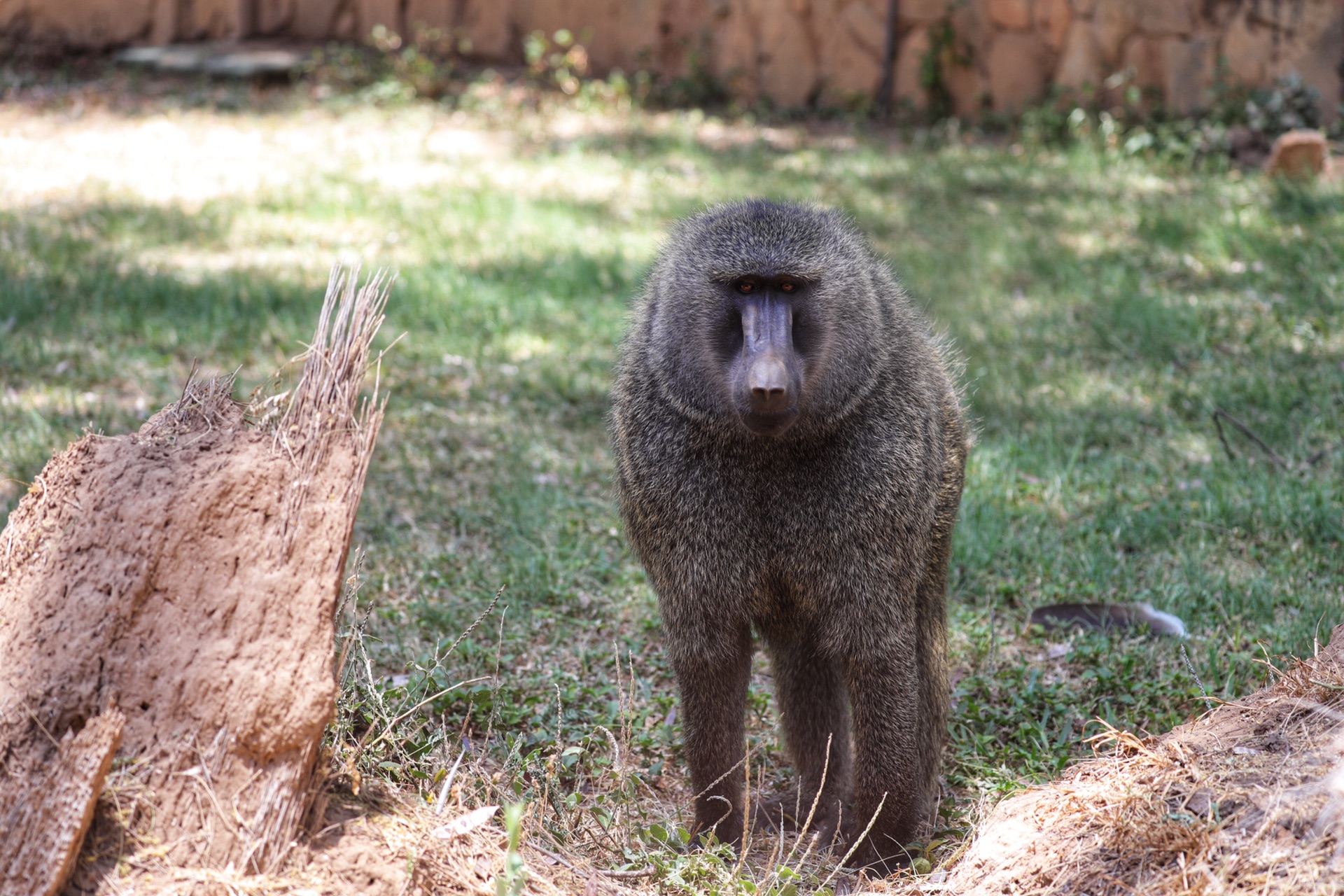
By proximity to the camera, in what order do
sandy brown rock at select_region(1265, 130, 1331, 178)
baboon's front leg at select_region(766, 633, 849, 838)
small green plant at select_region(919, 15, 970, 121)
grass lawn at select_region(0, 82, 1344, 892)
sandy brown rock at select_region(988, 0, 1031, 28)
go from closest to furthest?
baboon's front leg at select_region(766, 633, 849, 838), grass lawn at select_region(0, 82, 1344, 892), sandy brown rock at select_region(1265, 130, 1331, 178), sandy brown rock at select_region(988, 0, 1031, 28), small green plant at select_region(919, 15, 970, 121)

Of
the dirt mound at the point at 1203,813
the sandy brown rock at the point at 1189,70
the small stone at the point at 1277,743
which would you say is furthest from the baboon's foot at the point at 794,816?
the sandy brown rock at the point at 1189,70

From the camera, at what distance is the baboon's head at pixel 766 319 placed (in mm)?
3014

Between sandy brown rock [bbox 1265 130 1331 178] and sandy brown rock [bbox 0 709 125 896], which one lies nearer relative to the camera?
sandy brown rock [bbox 0 709 125 896]

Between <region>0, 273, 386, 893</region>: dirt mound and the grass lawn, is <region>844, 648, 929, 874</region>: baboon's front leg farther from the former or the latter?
<region>0, 273, 386, 893</region>: dirt mound

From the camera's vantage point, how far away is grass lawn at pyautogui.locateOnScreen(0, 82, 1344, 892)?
4.00 metres

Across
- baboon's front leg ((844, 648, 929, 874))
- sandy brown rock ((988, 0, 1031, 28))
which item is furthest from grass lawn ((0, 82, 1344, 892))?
sandy brown rock ((988, 0, 1031, 28))

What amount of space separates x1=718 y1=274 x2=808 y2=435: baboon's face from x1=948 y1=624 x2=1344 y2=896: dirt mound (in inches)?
44.4

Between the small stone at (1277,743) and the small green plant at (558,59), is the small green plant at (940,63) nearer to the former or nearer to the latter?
the small green plant at (558,59)

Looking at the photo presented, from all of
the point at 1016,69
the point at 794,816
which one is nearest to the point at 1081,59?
the point at 1016,69

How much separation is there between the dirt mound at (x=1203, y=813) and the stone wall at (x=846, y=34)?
8448mm

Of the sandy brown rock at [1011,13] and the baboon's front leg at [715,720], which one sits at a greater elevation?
the sandy brown rock at [1011,13]

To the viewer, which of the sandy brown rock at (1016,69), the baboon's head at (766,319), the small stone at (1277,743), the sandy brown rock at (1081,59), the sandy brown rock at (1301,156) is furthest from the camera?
the sandy brown rock at (1016,69)

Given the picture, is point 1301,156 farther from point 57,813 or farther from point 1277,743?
point 57,813

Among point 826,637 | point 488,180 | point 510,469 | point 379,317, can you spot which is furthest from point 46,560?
point 488,180
